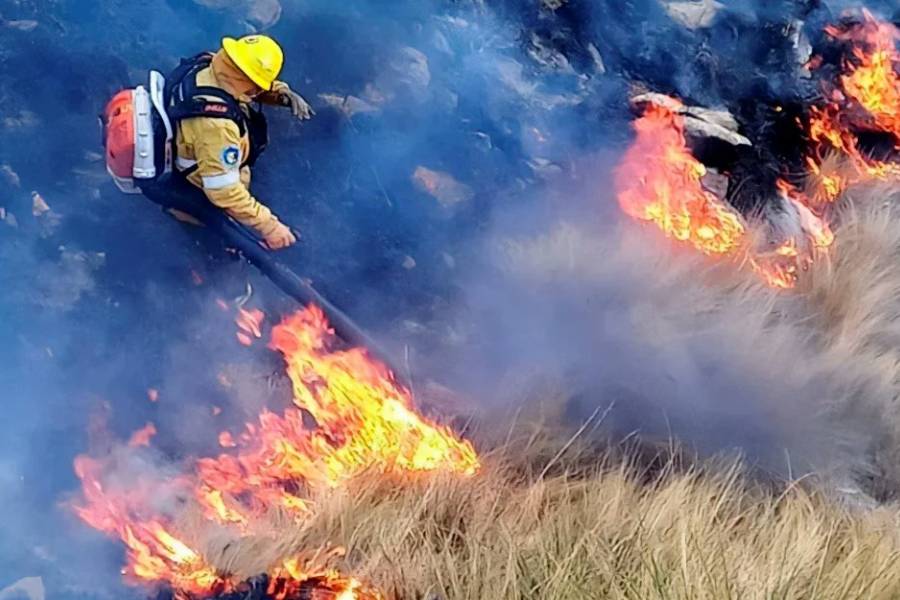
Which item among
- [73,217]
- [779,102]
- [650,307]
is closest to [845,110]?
[779,102]

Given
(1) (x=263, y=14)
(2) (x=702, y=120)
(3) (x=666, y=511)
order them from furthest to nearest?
(2) (x=702, y=120) → (1) (x=263, y=14) → (3) (x=666, y=511)

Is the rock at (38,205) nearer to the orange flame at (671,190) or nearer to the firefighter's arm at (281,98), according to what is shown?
the firefighter's arm at (281,98)

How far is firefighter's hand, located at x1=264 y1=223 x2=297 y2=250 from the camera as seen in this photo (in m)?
4.82

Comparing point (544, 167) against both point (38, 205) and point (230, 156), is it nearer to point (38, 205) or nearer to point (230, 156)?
point (230, 156)

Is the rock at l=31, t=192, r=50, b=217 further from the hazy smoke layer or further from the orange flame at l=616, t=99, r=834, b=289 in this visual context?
the orange flame at l=616, t=99, r=834, b=289

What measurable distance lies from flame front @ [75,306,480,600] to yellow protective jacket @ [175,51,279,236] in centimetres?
73

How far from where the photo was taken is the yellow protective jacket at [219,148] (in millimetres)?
4496

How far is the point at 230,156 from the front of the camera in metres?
4.52

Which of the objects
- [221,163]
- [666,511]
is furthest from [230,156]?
[666,511]

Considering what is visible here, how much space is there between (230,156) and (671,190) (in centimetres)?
238

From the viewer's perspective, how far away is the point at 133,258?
5098 mm

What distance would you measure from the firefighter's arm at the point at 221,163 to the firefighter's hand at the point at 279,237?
19 cm

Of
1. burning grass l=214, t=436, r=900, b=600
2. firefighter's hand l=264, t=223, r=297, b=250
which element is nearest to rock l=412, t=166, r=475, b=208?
firefighter's hand l=264, t=223, r=297, b=250

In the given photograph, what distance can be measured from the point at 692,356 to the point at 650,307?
321 millimetres
